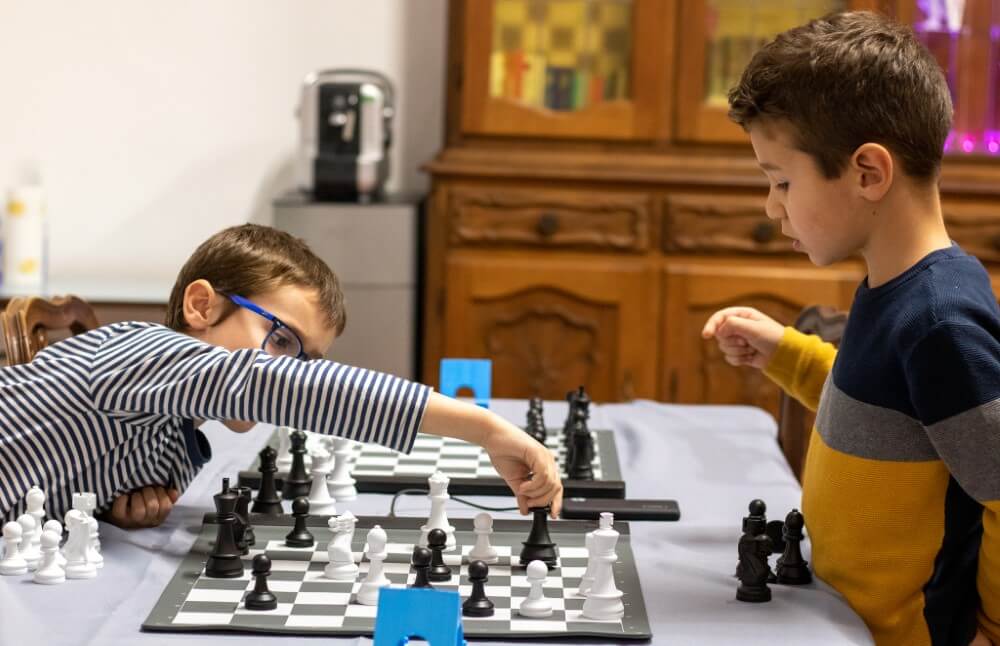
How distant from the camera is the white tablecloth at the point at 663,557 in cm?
111

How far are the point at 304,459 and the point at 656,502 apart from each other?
500 millimetres

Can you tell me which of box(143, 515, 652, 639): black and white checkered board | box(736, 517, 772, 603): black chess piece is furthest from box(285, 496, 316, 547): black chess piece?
box(736, 517, 772, 603): black chess piece

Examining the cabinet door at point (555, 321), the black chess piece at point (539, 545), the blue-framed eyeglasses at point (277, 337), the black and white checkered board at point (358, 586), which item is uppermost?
the blue-framed eyeglasses at point (277, 337)

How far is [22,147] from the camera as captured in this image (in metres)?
3.98

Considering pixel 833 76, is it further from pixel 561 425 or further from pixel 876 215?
pixel 561 425

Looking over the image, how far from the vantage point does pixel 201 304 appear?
159cm

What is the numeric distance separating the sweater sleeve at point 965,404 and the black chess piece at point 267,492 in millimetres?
723

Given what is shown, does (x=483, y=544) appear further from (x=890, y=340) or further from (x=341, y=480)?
(x=890, y=340)

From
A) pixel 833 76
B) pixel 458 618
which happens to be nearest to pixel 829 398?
pixel 833 76

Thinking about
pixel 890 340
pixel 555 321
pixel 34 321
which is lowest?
pixel 555 321

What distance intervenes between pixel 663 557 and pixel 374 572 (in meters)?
0.33

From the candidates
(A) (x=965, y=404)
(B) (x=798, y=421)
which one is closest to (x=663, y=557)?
(A) (x=965, y=404)

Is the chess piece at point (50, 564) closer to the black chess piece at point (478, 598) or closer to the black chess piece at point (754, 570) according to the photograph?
the black chess piece at point (478, 598)

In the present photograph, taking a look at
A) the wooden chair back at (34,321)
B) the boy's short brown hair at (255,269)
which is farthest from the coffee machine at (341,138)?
the boy's short brown hair at (255,269)
